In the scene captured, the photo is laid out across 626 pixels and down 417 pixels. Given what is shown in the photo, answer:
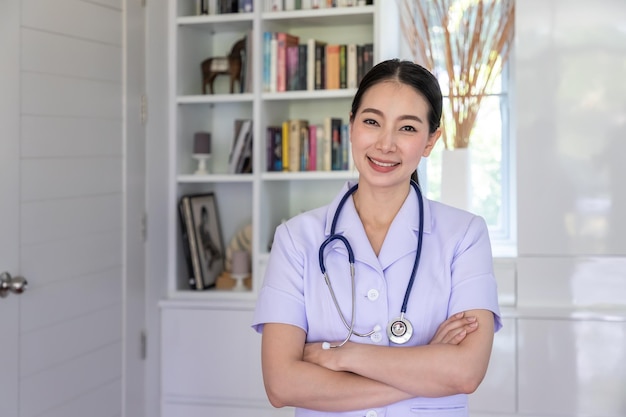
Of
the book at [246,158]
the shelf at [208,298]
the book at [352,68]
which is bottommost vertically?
the shelf at [208,298]

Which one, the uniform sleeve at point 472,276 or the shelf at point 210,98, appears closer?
the uniform sleeve at point 472,276

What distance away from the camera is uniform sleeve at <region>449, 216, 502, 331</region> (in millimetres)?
1860

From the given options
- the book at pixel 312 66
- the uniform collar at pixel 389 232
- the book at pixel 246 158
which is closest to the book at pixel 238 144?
the book at pixel 246 158

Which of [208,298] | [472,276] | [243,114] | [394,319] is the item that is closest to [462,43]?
[243,114]

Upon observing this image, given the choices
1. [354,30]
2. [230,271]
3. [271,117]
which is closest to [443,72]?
[354,30]

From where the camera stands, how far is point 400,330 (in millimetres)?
1814

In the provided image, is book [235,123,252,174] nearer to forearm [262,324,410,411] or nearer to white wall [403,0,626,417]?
white wall [403,0,626,417]

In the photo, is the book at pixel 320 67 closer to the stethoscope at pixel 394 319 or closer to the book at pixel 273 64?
the book at pixel 273 64

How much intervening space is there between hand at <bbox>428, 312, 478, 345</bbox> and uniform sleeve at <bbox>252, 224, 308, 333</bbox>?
29cm

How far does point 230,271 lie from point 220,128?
27.5 inches

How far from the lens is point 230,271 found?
3.89 m

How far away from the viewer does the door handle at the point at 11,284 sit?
260 centimetres

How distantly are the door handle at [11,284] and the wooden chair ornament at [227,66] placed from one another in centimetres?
150

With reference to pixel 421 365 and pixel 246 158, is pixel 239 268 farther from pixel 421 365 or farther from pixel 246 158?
pixel 421 365
